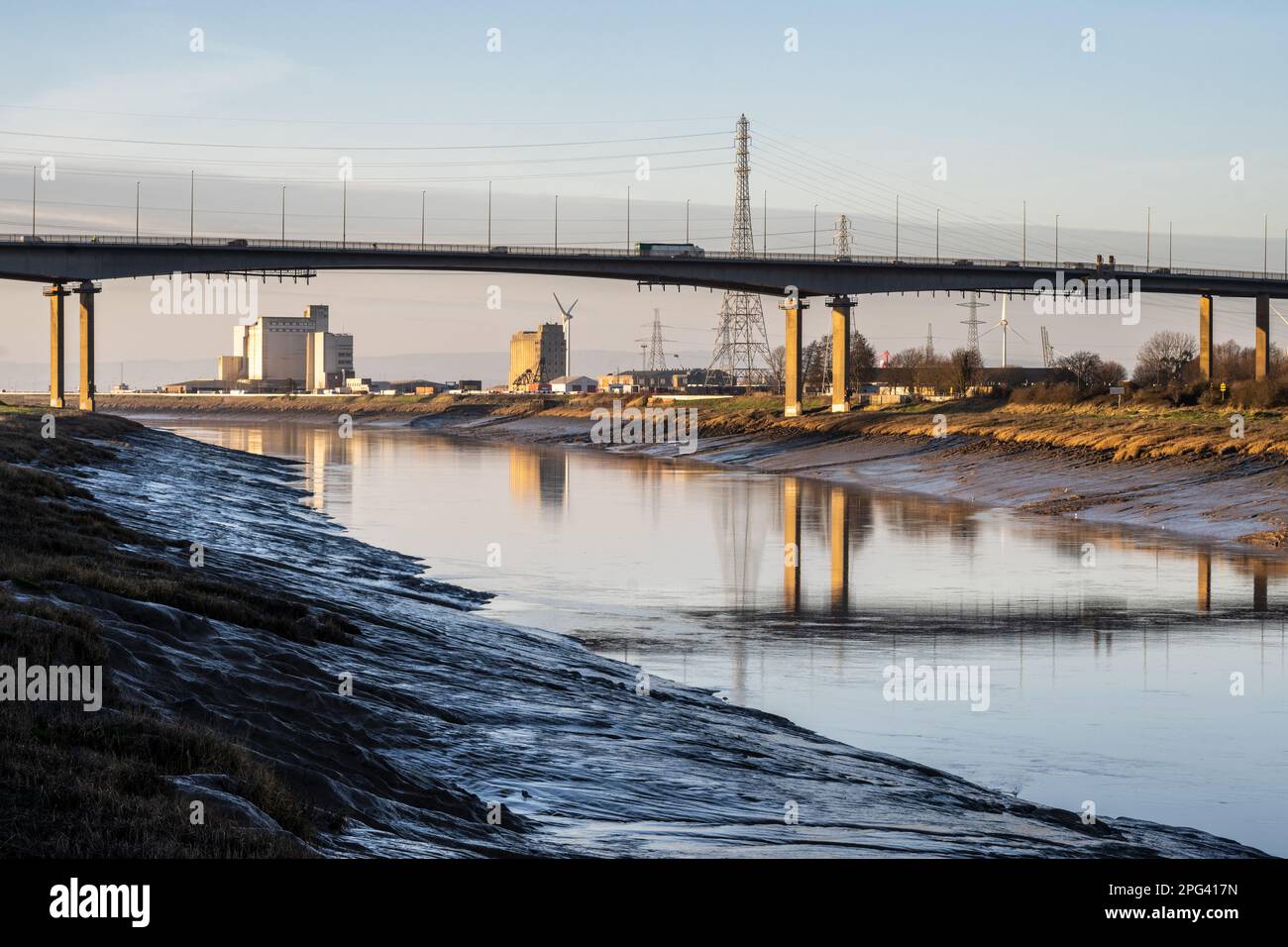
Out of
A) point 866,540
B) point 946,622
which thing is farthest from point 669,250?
point 946,622

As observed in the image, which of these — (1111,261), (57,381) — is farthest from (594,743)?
(1111,261)

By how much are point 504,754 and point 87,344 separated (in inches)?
4085

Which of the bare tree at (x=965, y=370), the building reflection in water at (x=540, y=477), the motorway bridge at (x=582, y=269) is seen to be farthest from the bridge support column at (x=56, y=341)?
the bare tree at (x=965, y=370)

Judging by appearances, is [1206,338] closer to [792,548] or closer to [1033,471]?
[1033,471]

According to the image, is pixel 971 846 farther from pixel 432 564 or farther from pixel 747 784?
pixel 432 564

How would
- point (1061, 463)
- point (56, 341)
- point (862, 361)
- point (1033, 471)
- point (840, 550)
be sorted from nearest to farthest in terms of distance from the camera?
point (840, 550) < point (1061, 463) < point (1033, 471) < point (56, 341) < point (862, 361)

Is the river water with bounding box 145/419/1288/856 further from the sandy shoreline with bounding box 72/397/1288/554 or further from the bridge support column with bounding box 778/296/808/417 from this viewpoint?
the bridge support column with bounding box 778/296/808/417

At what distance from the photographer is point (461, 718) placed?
17.9 m

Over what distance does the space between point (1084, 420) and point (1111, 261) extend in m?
60.4

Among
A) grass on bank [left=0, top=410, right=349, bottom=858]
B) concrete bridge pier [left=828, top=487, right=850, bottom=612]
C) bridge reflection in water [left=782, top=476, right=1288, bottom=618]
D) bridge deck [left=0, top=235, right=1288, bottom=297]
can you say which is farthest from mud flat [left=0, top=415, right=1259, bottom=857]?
bridge deck [left=0, top=235, right=1288, bottom=297]

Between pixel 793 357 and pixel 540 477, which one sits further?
pixel 793 357

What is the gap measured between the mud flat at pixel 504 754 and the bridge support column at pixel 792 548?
302 inches

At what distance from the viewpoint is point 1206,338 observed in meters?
133

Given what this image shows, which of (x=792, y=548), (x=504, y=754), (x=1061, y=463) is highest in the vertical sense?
(x=1061, y=463)
